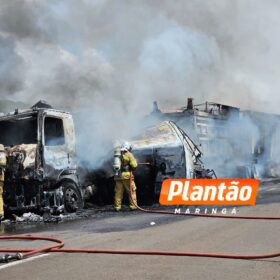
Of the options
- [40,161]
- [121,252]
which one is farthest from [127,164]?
[121,252]

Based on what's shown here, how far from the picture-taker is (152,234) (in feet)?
23.7

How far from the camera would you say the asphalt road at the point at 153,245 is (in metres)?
4.80

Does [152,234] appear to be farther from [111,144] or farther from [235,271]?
[111,144]

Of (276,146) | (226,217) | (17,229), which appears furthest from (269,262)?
(276,146)

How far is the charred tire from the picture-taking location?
33.6 ft

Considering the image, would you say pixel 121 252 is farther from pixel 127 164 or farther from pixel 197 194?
pixel 197 194

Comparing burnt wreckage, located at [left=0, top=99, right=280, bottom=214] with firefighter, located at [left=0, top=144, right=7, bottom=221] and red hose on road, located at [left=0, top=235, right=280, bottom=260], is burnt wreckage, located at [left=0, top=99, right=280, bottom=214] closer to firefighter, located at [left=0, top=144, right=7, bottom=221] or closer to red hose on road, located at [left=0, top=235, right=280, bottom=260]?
firefighter, located at [left=0, top=144, right=7, bottom=221]

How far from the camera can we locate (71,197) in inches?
409

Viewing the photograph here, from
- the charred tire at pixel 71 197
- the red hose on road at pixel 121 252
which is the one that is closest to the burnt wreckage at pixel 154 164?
the charred tire at pixel 71 197

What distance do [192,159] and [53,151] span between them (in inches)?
151

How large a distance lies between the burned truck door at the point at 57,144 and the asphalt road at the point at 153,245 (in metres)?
1.28

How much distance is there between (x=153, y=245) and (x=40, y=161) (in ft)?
13.6

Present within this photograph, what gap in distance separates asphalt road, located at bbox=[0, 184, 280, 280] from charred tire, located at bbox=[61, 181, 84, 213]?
27.9 inches

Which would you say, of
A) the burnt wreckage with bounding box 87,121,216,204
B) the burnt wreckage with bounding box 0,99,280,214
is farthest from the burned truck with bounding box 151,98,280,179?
the burnt wreckage with bounding box 87,121,216,204
